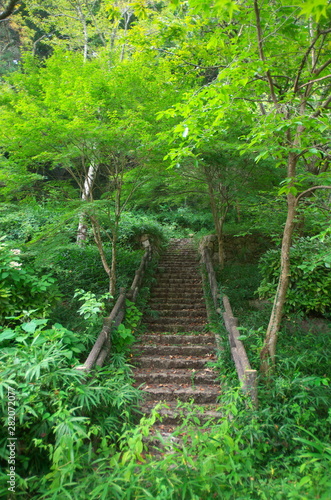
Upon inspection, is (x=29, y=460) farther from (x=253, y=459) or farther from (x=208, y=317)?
(x=208, y=317)

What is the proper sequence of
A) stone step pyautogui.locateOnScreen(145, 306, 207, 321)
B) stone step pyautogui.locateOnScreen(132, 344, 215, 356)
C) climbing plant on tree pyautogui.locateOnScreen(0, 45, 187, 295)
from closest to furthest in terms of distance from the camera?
climbing plant on tree pyautogui.locateOnScreen(0, 45, 187, 295) < stone step pyautogui.locateOnScreen(132, 344, 215, 356) < stone step pyautogui.locateOnScreen(145, 306, 207, 321)

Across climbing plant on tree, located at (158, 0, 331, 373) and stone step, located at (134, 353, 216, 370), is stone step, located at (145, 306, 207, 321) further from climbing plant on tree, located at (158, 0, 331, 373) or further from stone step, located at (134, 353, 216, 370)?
climbing plant on tree, located at (158, 0, 331, 373)

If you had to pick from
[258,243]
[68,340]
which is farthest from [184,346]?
[258,243]

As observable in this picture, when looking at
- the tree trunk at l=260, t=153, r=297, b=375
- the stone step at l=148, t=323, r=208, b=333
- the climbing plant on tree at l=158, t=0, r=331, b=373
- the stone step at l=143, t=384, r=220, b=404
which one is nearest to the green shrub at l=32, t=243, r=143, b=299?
the stone step at l=148, t=323, r=208, b=333

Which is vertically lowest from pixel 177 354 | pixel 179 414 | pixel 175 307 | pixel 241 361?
pixel 179 414

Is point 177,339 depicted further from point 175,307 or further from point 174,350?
point 175,307

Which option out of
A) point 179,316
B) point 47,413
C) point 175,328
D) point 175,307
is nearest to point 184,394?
point 175,328

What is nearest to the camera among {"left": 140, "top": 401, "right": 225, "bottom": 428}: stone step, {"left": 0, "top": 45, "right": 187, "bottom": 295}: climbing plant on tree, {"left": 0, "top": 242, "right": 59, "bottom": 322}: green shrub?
{"left": 0, "top": 242, "right": 59, "bottom": 322}: green shrub

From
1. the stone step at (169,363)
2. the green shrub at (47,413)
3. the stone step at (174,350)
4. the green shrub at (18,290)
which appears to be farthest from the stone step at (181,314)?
the green shrub at (47,413)

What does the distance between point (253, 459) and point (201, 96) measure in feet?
13.9

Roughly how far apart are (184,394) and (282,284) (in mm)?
2305

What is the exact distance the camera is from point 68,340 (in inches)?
156

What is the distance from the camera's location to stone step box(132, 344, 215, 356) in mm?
5707

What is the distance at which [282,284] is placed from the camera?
4.10 metres
